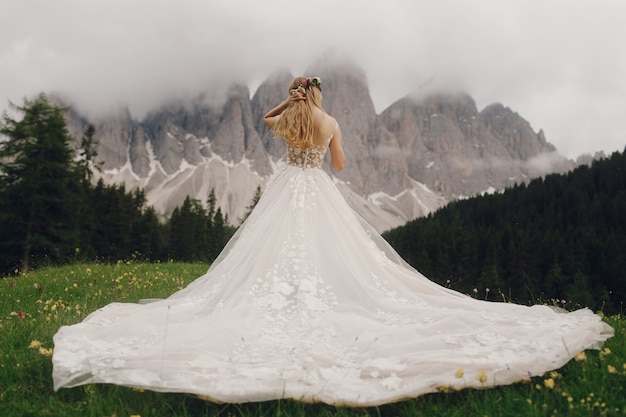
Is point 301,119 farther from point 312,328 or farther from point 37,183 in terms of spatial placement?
point 37,183

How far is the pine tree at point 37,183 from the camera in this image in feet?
106

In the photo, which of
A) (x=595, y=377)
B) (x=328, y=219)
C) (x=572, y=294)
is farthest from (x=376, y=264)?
(x=572, y=294)

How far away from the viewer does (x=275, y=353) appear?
14.1ft

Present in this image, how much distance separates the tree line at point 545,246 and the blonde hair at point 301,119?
44616 millimetres

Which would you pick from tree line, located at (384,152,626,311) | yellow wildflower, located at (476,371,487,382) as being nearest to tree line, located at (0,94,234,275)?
yellow wildflower, located at (476,371,487,382)

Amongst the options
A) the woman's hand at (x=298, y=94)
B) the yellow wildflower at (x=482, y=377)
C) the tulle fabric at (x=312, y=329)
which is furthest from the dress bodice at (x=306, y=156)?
the yellow wildflower at (x=482, y=377)

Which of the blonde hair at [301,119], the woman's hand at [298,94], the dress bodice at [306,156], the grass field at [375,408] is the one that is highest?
the woman's hand at [298,94]

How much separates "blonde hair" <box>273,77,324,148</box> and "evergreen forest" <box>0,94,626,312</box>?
13.7ft

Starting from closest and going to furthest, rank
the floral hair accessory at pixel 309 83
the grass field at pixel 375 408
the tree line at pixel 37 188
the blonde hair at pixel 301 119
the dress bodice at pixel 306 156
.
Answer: the grass field at pixel 375 408, the blonde hair at pixel 301 119, the floral hair accessory at pixel 309 83, the dress bodice at pixel 306 156, the tree line at pixel 37 188

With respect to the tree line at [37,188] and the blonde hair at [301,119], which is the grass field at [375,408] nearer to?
the blonde hair at [301,119]

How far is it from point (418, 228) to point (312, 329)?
265 ft

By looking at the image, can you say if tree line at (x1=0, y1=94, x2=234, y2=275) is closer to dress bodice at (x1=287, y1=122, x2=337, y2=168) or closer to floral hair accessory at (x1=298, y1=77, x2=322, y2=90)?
dress bodice at (x1=287, y1=122, x2=337, y2=168)

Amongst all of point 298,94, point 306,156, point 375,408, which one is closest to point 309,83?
point 298,94

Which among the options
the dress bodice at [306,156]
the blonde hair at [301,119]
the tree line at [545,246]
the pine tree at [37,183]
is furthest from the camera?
the tree line at [545,246]
